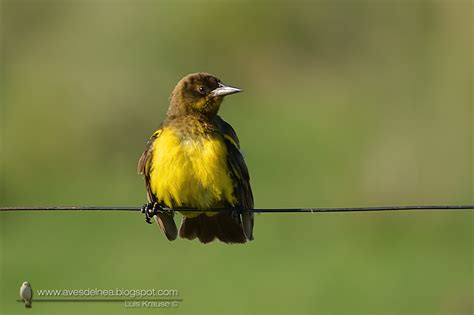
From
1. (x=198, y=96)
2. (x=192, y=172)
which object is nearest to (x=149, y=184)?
(x=192, y=172)

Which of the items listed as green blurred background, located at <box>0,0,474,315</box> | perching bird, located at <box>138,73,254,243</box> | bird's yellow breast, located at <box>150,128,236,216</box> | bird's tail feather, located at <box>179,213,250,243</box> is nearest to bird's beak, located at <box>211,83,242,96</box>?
A: perching bird, located at <box>138,73,254,243</box>

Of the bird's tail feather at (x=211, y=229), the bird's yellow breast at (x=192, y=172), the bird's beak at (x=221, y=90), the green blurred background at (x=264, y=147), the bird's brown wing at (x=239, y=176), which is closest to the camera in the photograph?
the bird's yellow breast at (x=192, y=172)

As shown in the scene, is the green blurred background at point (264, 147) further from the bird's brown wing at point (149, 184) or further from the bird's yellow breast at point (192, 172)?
the bird's yellow breast at point (192, 172)

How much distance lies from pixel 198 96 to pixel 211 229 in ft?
2.86

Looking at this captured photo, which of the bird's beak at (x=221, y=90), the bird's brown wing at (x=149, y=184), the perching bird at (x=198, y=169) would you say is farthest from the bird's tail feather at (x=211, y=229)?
the bird's beak at (x=221, y=90)

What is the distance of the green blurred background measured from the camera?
46.7 feet

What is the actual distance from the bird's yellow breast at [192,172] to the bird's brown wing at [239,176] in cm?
6

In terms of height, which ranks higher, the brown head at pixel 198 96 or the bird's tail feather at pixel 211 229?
the brown head at pixel 198 96

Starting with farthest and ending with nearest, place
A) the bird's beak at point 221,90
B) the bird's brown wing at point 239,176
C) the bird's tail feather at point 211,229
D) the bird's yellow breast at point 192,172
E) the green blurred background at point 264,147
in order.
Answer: the green blurred background at point 264,147
the bird's tail feather at point 211,229
the bird's beak at point 221,90
the bird's brown wing at point 239,176
the bird's yellow breast at point 192,172

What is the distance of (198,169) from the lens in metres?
8.76

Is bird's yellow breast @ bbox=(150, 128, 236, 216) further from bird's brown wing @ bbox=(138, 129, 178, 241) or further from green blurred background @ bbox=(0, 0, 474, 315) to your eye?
green blurred background @ bbox=(0, 0, 474, 315)

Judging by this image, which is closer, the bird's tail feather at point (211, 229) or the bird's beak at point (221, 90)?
the bird's beak at point (221, 90)

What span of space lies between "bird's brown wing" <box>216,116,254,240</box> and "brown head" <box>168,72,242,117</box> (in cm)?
15

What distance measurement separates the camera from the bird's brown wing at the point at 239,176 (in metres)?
8.92
